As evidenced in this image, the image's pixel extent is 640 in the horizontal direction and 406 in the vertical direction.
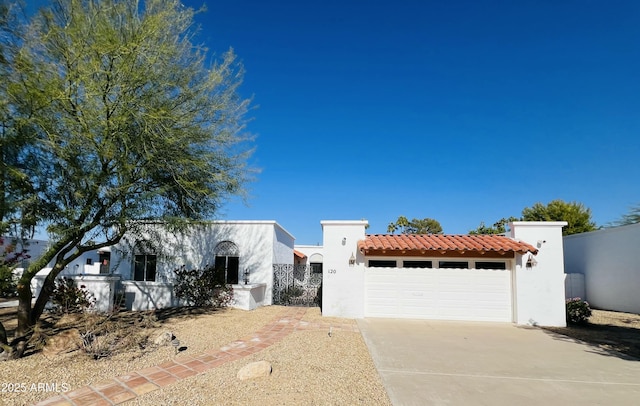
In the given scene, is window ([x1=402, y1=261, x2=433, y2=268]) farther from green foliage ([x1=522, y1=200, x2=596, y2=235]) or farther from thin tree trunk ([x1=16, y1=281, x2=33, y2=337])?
green foliage ([x1=522, y1=200, x2=596, y2=235])

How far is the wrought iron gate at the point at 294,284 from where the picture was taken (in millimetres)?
15953

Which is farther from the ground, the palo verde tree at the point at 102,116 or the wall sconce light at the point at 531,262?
the palo verde tree at the point at 102,116

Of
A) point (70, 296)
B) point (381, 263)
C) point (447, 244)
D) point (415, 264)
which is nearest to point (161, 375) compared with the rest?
point (70, 296)

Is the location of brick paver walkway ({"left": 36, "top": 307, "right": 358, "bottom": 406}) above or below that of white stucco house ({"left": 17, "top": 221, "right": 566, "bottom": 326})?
below

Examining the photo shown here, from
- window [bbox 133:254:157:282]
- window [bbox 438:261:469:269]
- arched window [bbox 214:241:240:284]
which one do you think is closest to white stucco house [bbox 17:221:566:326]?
window [bbox 438:261:469:269]

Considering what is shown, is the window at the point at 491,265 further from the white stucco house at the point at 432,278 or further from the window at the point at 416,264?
the window at the point at 416,264

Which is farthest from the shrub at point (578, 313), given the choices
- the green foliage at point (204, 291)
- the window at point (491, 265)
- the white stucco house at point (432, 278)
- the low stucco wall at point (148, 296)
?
the low stucco wall at point (148, 296)

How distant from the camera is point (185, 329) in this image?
32.3 feet

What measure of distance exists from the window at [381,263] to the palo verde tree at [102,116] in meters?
7.40

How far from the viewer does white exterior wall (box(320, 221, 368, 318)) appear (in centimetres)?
1294

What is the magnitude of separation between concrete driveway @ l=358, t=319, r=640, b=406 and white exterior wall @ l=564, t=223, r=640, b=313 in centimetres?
852

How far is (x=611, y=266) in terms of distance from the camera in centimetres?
1645

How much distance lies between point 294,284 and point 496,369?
10.5 metres

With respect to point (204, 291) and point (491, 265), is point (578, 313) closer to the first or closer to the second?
point (491, 265)
